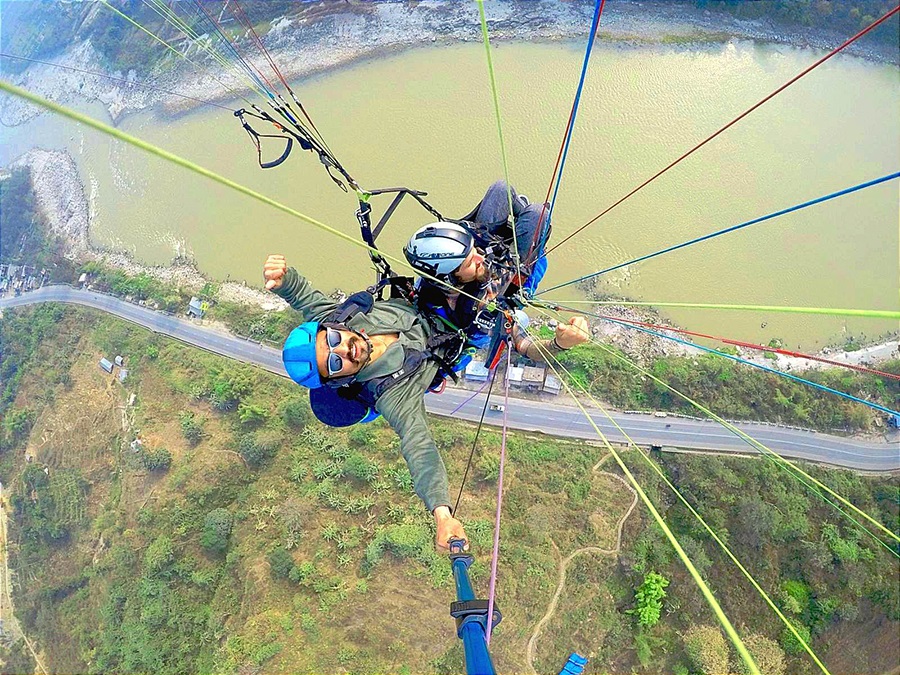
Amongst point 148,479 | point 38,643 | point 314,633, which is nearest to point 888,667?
point 314,633

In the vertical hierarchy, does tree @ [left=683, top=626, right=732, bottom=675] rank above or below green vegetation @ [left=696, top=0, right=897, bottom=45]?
below

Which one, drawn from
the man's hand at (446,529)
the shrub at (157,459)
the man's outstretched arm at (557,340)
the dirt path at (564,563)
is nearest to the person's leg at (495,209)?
the man's outstretched arm at (557,340)

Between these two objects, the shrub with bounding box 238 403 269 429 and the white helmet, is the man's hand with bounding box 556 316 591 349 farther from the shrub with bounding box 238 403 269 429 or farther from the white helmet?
the shrub with bounding box 238 403 269 429

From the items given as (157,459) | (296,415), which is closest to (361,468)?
(296,415)

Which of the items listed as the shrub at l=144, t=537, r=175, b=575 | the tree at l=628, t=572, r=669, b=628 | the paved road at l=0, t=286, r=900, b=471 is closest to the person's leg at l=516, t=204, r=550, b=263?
the paved road at l=0, t=286, r=900, b=471

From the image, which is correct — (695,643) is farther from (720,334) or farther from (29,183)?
(29,183)

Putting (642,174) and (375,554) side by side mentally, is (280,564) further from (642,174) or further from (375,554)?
(642,174)

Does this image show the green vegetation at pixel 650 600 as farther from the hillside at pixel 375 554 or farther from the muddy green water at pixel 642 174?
the muddy green water at pixel 642 174
